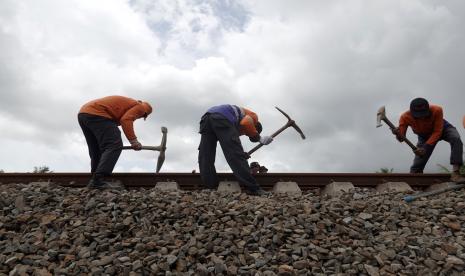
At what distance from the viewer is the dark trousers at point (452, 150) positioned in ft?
23.8

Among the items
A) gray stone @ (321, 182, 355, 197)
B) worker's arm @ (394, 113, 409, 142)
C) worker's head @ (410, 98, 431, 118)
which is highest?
worker's head @ (410, 98, 431, 118)

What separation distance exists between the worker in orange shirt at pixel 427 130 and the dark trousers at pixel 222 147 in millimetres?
3587

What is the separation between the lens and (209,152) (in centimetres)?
671

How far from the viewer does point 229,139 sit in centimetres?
632

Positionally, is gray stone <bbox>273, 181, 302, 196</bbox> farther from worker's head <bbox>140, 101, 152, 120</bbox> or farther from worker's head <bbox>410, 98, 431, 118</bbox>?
worker's head <bbox>410, 98, 431, 118</bbox>

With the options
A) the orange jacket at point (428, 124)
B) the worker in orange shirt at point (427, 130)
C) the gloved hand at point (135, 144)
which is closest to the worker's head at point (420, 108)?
the worker in orange shirt at point (427, 130)

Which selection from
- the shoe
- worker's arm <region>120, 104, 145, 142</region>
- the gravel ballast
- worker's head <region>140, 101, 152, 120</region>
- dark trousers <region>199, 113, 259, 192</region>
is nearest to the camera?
the gravel ballast

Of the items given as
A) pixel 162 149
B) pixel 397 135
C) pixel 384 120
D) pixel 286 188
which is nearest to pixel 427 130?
pixel 397 135

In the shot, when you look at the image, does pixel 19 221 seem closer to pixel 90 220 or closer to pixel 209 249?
pixel 90 220

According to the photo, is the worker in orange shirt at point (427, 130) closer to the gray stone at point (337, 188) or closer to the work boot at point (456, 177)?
the work boot at point (456, 177)

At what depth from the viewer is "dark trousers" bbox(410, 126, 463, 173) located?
7257mm

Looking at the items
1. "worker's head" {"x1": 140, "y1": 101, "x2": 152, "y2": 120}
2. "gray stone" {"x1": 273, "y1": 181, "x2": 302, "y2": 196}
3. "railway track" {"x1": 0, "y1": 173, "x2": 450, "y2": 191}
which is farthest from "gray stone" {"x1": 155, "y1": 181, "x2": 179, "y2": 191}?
"gray stone" {"x1": 273, "y1": 181, "x2": 302, "y2": 196}

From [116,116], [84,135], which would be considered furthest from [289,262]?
[84,135]

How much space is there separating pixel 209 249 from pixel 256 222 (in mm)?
658
